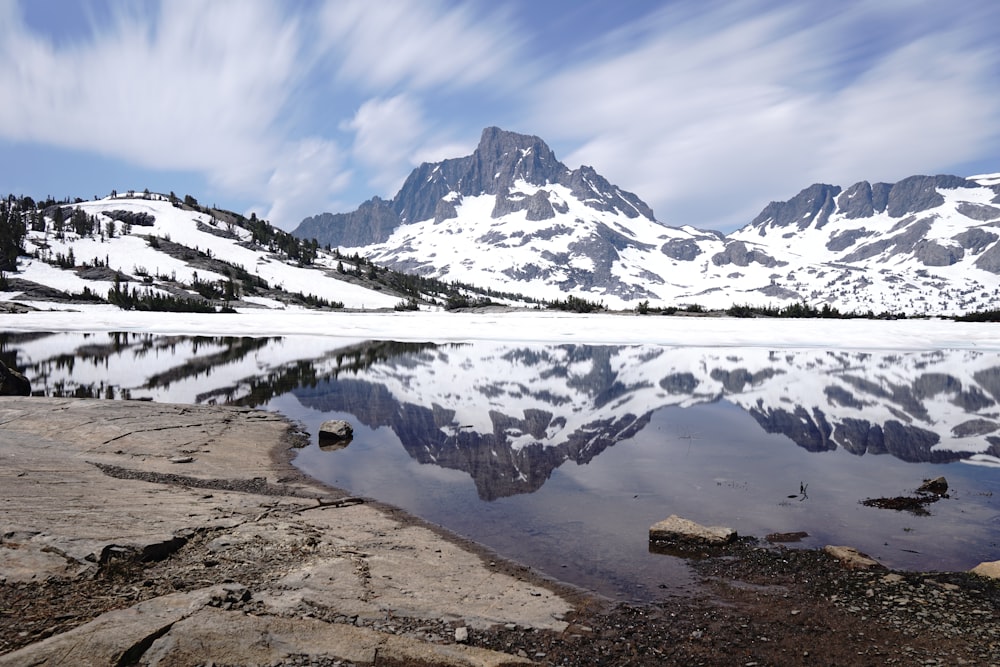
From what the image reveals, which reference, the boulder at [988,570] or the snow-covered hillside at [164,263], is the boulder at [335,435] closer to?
the boulder at [988,570]

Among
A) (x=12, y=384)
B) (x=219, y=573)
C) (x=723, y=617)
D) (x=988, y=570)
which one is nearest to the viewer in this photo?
(x=723, y=617)

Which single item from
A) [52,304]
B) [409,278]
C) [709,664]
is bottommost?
[709,664]

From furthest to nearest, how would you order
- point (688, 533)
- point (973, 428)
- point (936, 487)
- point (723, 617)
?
point (973, 428)
point (936, 487)
point (688, 533)
point (723, 617)

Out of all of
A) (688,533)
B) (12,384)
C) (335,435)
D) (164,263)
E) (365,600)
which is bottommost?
(365,600)

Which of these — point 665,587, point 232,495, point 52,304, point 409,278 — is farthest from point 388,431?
point 409,278

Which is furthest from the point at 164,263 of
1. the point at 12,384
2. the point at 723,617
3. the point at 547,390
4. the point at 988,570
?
the point at 988,570

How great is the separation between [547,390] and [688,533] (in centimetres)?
1456

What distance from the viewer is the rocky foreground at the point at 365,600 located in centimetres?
570

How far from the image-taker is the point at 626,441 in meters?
15.5

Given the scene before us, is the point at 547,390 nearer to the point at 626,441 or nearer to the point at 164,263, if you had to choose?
the point at 626,441

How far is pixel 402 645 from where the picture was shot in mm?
5879

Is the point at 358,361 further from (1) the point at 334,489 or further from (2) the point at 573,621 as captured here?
(2) the point at 573,621

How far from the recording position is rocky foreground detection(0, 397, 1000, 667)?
570 cm

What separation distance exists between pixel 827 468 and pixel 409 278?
148 meters
